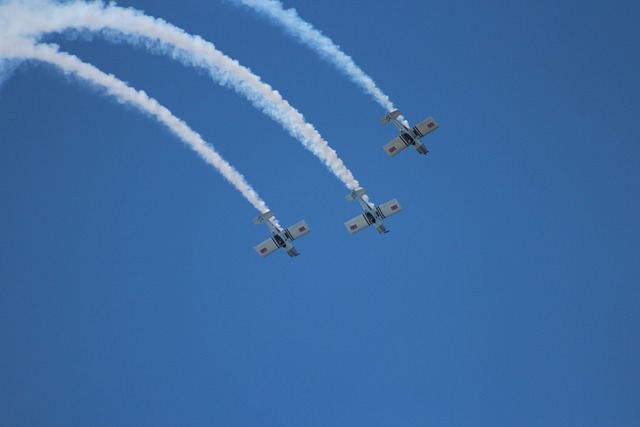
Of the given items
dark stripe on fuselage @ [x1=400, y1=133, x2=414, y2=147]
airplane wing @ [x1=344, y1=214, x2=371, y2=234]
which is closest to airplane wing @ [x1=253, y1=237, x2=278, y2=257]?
airplane wing @ [x1=344, y1=214, x2=371, y2=234]

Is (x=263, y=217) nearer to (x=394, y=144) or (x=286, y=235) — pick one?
(x=286, y=235)

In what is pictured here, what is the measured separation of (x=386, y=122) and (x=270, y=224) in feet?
24.3

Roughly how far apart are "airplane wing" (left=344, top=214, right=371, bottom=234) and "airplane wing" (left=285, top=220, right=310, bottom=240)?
200cm

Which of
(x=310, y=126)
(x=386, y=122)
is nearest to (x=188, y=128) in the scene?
(x=310, y=126)

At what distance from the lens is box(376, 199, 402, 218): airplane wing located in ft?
208

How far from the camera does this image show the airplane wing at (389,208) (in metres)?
63.4

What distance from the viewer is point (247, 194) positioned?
2387 inches

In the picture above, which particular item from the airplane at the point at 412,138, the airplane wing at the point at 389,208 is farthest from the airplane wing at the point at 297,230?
the airplane at the point at 412,138

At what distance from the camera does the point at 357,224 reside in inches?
2504

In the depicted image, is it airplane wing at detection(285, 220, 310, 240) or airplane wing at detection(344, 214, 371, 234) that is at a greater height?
airplane wing at detection(285, 220, 310, 240)

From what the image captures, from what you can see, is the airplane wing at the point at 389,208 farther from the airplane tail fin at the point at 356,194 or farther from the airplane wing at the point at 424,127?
the airplane wing at the point at 424,127

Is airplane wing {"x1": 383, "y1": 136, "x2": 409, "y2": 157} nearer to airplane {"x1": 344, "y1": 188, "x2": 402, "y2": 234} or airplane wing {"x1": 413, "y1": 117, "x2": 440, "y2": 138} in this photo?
airplane wing {"x1": 413, "y1": 117, "x2": 440, "y2": 138}

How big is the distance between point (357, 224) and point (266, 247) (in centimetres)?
464

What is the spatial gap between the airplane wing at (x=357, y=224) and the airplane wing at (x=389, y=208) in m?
0.88
